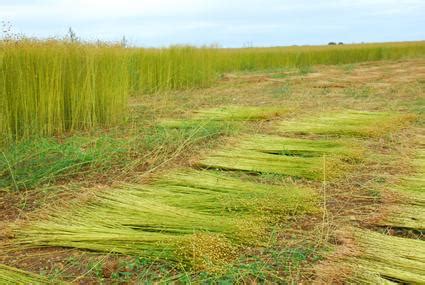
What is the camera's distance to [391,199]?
117 inches

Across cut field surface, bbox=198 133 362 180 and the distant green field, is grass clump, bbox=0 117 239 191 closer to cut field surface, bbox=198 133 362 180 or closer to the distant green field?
the distant green field

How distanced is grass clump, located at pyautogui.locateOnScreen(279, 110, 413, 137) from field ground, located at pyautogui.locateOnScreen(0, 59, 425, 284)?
17mm

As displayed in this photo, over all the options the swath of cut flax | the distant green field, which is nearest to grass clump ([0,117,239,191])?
the distant green field

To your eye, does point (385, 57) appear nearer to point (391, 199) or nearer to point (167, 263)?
point (391, 199)

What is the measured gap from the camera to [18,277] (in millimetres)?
2096

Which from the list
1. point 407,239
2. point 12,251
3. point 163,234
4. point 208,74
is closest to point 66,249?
point 12,251

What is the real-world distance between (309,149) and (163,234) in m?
1.96

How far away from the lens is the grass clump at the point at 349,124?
186 inches

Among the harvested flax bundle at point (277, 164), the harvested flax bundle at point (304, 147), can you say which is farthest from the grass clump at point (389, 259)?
the harvested flax bundle at point (304, 147)

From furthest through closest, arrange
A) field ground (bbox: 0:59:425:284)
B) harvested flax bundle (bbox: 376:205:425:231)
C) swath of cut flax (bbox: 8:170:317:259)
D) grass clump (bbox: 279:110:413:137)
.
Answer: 1. grass clump (bbox: 279:110:413:137)
2. harvested flax bundle (bbox: 376:205:425:231)
3. swath of cut flax (bbox: 8:170:317:259)
4. field ground (bbox: 0:59:425:284)

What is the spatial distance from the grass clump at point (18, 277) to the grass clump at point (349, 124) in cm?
329

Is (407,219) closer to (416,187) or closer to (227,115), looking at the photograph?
(416,187)

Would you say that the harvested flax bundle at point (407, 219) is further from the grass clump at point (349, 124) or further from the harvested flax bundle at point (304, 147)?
the grass clump at point (349, 124)

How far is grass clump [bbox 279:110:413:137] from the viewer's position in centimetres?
471
